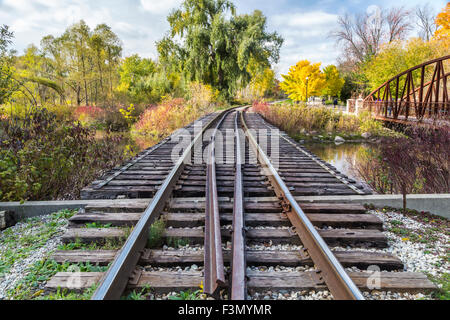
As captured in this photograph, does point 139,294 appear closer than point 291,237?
Yes

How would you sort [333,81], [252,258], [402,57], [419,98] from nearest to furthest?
[252,258], [419,98], [402,57], [333,81]

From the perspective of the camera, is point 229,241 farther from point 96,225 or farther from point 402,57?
point 402,57

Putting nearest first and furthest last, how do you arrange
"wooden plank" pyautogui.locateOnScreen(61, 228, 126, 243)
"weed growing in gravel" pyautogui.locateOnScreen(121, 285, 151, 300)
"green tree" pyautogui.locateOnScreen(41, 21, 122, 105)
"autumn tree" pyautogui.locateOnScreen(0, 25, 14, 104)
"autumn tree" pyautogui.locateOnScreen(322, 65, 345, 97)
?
1. "weed growing in gravel" pyautogui.locateOnScreen(121, 285, 151, 300)
2. "wooden plank" pyautogui.locateOnScreen(61, 228, 126, 243)
3. "autumn tree" pyautogui.locateOnScreen(0, 25, 14, 104)
4. "green tree" pyautogui.locateOnScreen(41, 21, 122, 105)
5. "autumn tree" pyautogui.locateOnScreen(322, 65, 345, 97)

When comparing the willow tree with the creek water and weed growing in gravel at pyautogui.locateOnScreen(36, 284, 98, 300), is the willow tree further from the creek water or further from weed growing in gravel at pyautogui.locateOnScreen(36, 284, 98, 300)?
weed growing in gravel at pyautogui.locateOnScreen(36, 284, 98, 300)

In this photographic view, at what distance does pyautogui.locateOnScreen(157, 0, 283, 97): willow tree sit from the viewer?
25203mm

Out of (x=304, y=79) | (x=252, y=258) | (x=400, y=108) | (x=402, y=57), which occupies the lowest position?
(x=252, y=258)

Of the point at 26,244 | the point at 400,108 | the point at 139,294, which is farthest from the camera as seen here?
the point at 400,108

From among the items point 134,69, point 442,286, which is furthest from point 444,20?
point 134,69

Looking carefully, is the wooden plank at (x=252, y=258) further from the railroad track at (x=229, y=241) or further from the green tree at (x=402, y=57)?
the green tree at (x=402, y=57)

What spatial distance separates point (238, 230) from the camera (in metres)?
2.46

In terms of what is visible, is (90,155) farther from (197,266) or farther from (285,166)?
(197,266)

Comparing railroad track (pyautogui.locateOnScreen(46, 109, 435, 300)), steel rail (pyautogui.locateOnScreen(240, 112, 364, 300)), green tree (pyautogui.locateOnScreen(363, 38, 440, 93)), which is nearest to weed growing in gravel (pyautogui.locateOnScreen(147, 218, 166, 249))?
railroad track (pyautogui.locateOnScreen(46, 109, 435, 300))

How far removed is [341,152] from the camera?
12781mm

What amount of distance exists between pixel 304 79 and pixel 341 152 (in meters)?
28.2
